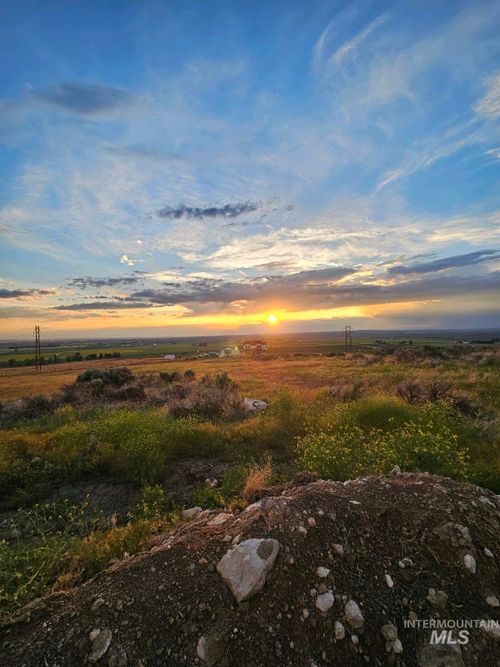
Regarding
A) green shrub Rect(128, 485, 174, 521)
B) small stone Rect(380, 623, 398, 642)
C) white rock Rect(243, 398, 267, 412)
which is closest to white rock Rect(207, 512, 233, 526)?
green shrub Rect(128, 485, 174, 521)

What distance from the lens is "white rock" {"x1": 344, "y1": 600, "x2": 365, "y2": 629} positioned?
2652mm

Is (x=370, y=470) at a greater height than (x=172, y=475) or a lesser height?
greater

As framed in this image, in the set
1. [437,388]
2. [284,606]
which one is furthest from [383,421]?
[284,606]

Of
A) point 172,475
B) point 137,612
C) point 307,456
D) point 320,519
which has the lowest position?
point 172,475

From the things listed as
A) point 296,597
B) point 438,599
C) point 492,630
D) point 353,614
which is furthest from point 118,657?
point 492,630

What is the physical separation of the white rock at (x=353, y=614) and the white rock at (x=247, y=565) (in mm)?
719

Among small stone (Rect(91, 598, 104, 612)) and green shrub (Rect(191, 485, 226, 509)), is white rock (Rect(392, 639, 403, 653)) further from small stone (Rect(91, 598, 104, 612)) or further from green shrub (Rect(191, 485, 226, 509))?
green shrub (Rect(191, 485, 226, 509))

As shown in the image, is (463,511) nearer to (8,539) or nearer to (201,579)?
(201,579)

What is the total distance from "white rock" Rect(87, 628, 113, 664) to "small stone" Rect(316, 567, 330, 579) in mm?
1847

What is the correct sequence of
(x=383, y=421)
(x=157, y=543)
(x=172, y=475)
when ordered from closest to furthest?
(x=157, y=543) < (x=172, y=475) < (x=383, y=421)

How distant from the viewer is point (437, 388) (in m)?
13.4

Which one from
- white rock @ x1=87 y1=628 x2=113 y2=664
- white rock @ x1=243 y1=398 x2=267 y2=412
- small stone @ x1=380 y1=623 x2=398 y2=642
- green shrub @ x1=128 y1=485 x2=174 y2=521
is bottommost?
white rock @ x1=243 y1=398 x2=267 y2=412

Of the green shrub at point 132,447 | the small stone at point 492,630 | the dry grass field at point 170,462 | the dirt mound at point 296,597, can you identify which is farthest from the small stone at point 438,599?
the green shrub at point 132,447

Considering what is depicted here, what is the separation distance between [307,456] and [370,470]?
153 cm
